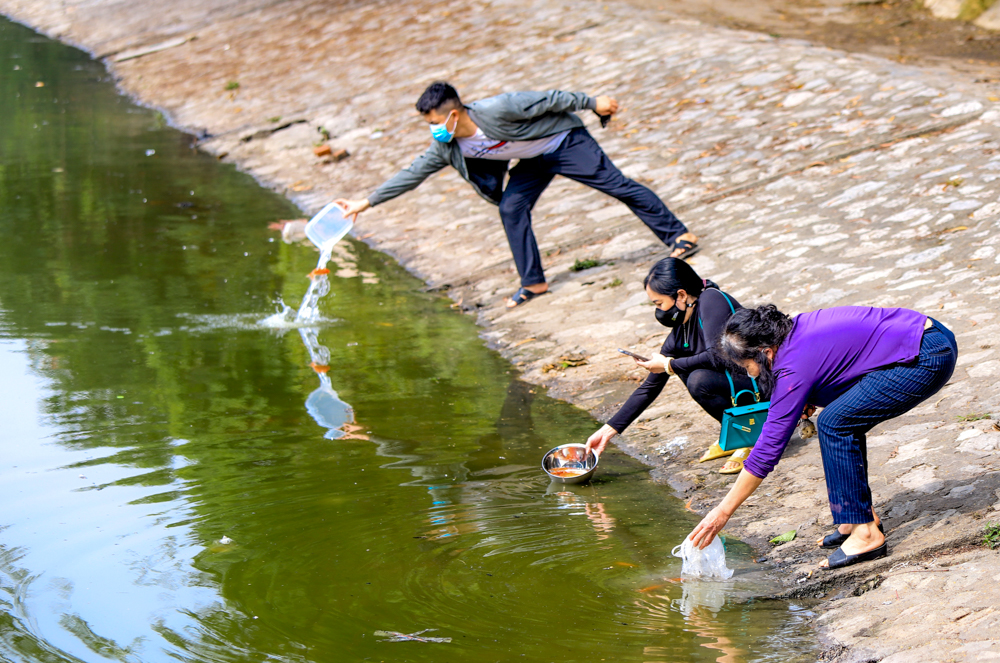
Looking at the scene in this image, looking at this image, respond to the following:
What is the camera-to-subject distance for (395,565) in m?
4.16

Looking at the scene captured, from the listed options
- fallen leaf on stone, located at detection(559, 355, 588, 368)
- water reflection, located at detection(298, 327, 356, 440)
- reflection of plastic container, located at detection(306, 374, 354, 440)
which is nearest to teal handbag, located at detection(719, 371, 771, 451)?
fallen leaf on stone, located at detection(559, 355, 588, 368)

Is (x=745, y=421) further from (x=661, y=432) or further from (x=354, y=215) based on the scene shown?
(x=354, y=215)

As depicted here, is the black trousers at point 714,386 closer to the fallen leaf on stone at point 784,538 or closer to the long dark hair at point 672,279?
A: the long dark hair at point 672,279

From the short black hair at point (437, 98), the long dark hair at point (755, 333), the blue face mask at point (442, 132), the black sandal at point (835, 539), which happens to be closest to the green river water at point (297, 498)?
the black sandal at point (835, 539)

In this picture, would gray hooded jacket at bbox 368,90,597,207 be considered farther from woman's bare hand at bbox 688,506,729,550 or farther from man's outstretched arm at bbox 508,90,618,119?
woman's bare hand at bbox 688,506,729,550

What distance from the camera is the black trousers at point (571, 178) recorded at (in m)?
7.32

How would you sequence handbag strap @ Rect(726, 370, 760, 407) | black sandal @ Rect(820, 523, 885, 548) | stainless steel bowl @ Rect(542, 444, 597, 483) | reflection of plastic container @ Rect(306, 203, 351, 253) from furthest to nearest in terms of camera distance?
reflection of plastic container @ Rect(306, 203, 351, 253) → stainless steel bowl @ Rect(542, 444, 597, 483) → handbag strap @ Rect(726, 370, 760, 407) → black sandal @ Rect(820, 523, 885, 548)

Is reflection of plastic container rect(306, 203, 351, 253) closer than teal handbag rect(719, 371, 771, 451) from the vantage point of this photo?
No

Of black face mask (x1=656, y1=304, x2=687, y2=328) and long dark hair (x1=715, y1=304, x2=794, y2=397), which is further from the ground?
long dark hair (x1=715, y1=304, x2=794, y2=397)

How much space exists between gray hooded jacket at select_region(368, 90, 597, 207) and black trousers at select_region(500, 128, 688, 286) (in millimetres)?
144

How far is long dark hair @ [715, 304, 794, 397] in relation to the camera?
11.4 feet

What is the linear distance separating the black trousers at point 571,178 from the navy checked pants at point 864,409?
Result: 385 centimetres

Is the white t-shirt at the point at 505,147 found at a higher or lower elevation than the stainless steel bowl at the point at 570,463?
higher

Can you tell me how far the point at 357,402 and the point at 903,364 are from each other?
3.45m
